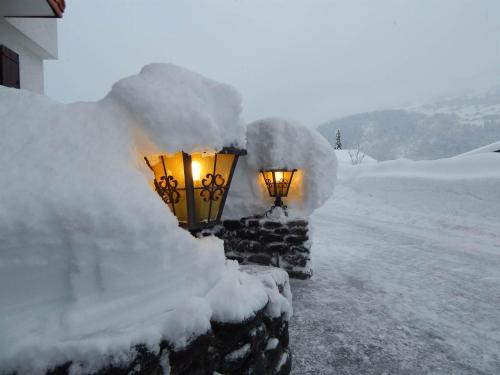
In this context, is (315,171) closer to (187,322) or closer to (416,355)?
(416,355)

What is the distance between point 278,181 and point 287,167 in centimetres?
23

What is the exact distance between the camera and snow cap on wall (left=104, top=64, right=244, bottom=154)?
158cm

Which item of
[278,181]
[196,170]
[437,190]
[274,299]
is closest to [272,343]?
[274,299]

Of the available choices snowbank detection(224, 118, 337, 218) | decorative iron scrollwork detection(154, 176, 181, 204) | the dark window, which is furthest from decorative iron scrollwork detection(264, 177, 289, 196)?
the dark window

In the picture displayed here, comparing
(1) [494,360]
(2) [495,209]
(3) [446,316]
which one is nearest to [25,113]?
(1) [494,360]

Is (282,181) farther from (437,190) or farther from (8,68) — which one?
(437,190)

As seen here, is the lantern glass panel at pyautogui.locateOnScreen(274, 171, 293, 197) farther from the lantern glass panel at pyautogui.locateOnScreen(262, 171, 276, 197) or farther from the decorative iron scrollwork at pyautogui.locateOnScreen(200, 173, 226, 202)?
the decorative iron scrollwork at pyautogui.locateOnScreen(200, 173, 226, 202)

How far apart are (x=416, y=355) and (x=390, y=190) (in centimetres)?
976

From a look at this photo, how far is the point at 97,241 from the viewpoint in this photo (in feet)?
3.84

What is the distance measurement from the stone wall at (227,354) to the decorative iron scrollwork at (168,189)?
0.67 metres

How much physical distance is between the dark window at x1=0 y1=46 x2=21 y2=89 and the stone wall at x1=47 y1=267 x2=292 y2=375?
3.30 m

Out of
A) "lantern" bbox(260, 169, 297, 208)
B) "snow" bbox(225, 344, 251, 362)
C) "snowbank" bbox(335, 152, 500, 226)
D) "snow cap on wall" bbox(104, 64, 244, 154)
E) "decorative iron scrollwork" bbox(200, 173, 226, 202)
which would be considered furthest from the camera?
"snowbank" bbox(335, 152, 500, 226)

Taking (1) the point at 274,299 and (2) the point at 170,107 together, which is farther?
(1) the point at 274,299

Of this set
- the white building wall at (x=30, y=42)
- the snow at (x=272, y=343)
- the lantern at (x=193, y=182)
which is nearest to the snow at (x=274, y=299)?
the snow at (x=272, y=343)
